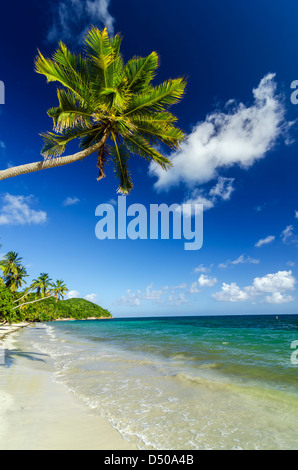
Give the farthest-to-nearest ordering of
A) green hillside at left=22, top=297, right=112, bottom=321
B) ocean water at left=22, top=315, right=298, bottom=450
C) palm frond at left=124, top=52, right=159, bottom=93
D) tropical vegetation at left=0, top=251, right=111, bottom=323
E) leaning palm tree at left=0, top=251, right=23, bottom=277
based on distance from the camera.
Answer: green hillside at left=22, top=297, right=112, bottom=321, leaning palm tree at left=0, top=251, right=23, bottom=277, tropical vegetation at left=0, top=251, right=111, bottom=323, palm frond at left=124, top=52, right=159, bottom=93, ocean water at left=22, top=315, right=298, bottom=450

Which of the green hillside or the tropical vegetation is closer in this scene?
the tropical vegetation

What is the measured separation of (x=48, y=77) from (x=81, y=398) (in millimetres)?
8337

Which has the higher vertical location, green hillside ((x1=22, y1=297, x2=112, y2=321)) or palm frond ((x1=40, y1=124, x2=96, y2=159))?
palm frond ((x1=40, y1=124, x2=96, y2=159))

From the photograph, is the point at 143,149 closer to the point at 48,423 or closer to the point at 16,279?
the point at 48,423

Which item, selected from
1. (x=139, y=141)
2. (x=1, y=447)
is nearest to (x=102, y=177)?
(x=139, y=141)

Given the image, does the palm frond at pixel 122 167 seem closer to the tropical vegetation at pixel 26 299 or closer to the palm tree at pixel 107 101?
the palm tree at pixel 107 101

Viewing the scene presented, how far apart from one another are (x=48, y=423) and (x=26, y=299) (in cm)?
5189

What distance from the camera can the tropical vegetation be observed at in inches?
1045

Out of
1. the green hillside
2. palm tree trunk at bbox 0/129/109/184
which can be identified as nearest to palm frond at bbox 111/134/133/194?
palm tree trunk at bbox 0/129/109/184

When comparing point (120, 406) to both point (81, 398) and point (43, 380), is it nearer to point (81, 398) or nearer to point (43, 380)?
point (81, 398)

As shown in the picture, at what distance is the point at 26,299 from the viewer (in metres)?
49.3

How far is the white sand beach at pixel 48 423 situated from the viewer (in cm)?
342

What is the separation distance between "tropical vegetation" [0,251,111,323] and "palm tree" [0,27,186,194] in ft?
42.0

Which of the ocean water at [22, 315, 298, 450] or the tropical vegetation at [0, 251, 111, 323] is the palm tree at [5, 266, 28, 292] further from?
the ocean water at [22, 315, 298, 450]
